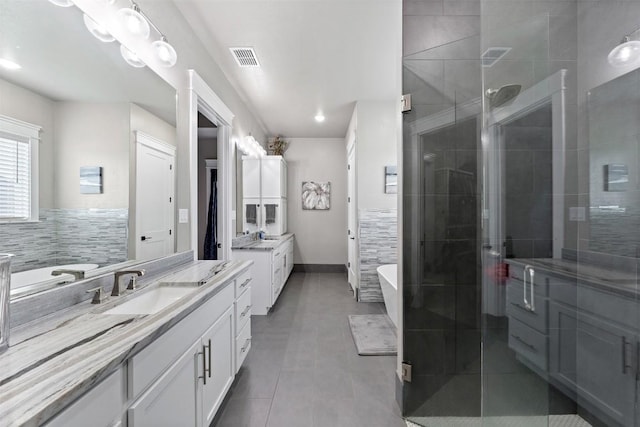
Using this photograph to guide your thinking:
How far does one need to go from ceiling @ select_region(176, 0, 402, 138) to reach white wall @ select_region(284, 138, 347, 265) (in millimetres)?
1500

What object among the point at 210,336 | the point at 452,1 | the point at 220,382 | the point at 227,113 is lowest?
the point at 220,382

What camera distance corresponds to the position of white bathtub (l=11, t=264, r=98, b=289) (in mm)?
1016

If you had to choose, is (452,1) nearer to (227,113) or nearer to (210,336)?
(227,113)

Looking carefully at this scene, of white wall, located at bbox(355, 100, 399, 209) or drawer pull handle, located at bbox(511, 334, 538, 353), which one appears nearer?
drawer pull handle, located at bbox(511, 334, 538, 353)

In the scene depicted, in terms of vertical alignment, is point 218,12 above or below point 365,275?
above

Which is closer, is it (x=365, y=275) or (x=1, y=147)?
(x=1, y=147)

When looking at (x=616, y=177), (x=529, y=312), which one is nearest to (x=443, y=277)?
(x=529, y=312)

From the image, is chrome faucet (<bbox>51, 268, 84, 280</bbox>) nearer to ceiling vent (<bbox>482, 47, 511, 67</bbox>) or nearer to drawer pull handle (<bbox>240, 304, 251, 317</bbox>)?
drawer pull handle (<bbox>240, 304, 251, 317</bbox>)

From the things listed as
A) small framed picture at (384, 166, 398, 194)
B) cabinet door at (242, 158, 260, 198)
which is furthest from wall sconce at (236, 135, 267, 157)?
small framed picture at (384, 166, 398, 194)

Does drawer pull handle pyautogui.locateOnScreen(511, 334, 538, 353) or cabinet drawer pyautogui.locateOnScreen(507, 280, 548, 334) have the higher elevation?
cabinet drawer pyautogui.locateOnScreen(507, 280, 548, 334)

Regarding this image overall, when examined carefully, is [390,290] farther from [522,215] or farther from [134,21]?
[134,21]

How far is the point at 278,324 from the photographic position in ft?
9.99

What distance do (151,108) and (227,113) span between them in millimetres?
1391

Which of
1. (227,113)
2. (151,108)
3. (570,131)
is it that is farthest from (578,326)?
(227,113)
